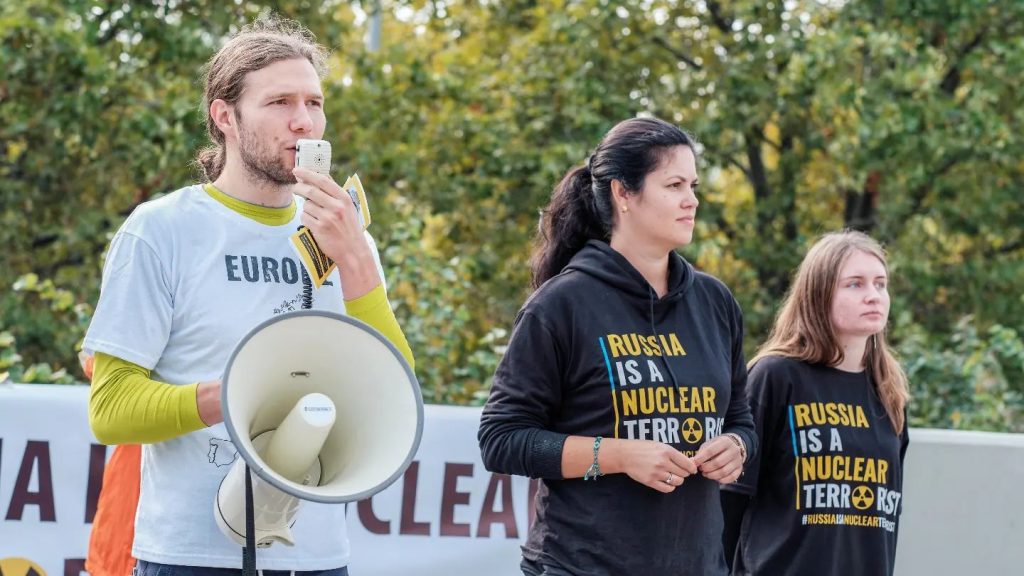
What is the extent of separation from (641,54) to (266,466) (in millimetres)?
8055

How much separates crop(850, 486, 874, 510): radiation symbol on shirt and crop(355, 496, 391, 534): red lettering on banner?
1693mm

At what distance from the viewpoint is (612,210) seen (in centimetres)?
317

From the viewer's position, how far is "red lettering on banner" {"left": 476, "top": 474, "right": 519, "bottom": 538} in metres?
4.58

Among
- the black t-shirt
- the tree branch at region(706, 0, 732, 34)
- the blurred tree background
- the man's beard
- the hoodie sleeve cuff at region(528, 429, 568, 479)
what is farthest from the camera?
the tree branch at region(706, 0, 732, 34)

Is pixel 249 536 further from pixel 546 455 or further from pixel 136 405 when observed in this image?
pixel 546 455

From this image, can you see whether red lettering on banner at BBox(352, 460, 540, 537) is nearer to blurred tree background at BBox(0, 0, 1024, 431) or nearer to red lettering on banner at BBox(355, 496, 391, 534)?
red lettering on banner at BBox(355, 496, 391, 534)

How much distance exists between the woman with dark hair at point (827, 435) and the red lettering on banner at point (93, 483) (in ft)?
6.83

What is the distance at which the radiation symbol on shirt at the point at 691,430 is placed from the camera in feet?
9.48

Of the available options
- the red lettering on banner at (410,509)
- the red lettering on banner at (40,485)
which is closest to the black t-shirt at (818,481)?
the red lettering on banner at (410,509)

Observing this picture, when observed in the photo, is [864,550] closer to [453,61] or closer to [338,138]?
[338,138]

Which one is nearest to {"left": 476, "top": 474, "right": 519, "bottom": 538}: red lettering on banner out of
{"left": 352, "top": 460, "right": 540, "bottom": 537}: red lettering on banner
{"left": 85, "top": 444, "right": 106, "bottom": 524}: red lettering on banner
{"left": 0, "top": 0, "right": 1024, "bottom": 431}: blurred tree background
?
{"left": 352, "top": 460, "right": 540, "bottom": 537}: red lettering on banner

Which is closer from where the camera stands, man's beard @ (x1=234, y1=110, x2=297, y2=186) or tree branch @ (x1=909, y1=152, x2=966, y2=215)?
man's beard @ (x1=234, y1=110, x2=297, y2=186)

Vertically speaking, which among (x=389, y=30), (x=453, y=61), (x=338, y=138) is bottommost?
(x=338, y=138)

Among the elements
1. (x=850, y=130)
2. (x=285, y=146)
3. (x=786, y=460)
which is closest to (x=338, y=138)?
(x=850, y=130)
